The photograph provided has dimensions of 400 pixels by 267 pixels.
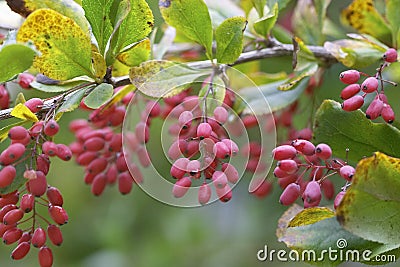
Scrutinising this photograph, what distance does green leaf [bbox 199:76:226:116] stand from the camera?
0.82 m

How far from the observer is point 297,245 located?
729mm

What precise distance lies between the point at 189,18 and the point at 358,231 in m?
0.37

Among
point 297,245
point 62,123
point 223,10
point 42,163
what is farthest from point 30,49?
point 62,123

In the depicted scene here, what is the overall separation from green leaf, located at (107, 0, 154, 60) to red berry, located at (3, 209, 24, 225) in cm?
24

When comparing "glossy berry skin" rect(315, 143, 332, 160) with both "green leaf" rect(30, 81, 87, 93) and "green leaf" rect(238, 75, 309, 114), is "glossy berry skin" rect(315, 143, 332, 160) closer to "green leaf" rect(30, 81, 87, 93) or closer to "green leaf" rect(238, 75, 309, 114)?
"green leaf" rect(238, 75, 309, 114)

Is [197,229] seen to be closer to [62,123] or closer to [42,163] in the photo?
[62,123]

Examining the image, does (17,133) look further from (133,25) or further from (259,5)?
(259,5)

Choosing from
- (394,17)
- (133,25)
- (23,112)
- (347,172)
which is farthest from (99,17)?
(394,17)

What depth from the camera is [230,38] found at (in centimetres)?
81

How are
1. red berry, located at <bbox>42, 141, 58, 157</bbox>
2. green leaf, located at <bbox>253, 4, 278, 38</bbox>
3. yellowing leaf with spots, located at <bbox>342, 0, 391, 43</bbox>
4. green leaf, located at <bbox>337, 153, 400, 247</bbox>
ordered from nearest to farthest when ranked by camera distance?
1. green leaf, located at <bbox>337, 153, 400, 247</bbox>
2. red berry, located at <bbox>42, 141, 58, 157</bbox>
3. green leaf, located at <bbox>253, 4, 278, 38</bbox>
4. yellowing leaf with spots, located at <bbox>342, 0, 391, 43</bbox>

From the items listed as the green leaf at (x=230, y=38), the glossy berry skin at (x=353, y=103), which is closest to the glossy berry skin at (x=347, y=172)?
the glossy berry skin at (x=353, y=103)

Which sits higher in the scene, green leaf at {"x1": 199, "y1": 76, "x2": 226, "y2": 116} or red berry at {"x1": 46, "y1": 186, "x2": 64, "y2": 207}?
green leaf at {"x1": 199, "y1": 76, "x2": 226, "y2": 116}

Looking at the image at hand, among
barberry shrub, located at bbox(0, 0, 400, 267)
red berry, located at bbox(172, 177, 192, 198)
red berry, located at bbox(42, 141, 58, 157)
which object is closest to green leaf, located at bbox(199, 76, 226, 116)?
barberry shrub, located at bbox(0, 0, 400, 267)

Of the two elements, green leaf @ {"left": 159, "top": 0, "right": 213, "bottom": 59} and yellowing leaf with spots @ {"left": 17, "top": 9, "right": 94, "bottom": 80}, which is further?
green leaf @ {"left": 159, "top": 0, "right": 213, "bottom": 59}
